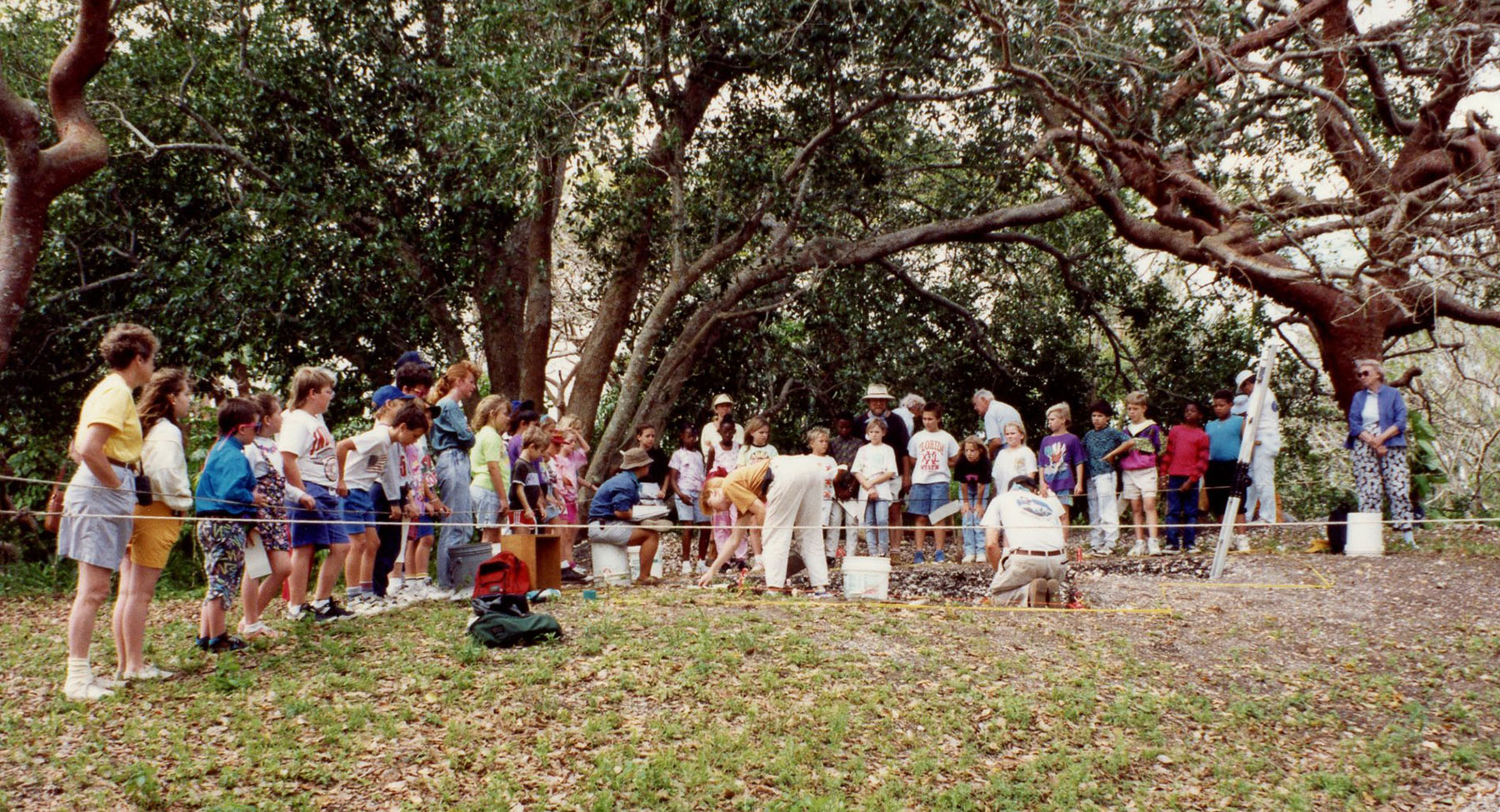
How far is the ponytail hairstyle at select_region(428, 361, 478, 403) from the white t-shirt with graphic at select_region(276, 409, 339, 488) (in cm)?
117

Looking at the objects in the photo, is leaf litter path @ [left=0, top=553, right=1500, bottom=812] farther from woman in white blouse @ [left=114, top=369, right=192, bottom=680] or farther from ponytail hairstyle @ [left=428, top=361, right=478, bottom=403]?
ponytail hairstyle @ [left=428, top=361, right=478, bottom=403]

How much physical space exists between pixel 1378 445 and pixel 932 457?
384 cm

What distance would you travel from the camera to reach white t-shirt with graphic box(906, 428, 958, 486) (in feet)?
34.9

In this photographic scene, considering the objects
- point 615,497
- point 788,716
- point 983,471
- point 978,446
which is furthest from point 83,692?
point 983,471

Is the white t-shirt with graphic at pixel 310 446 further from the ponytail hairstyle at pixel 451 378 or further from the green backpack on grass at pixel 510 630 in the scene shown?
the green backpack on grass at pixel 510 630

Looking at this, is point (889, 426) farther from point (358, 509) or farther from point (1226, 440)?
point (358, 509)

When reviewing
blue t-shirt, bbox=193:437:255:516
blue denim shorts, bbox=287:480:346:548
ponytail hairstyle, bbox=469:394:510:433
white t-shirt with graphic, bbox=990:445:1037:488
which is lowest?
blue denim shorts, bbox=287:480:346:548

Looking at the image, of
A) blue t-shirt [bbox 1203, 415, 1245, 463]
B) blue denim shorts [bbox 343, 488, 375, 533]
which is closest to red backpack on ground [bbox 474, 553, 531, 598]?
blue denim shorts [bbox 343, 488, 375, 533]

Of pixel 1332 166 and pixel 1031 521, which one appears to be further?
pixel 1332 166

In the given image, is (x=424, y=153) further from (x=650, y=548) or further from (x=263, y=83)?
(x=650, y=548)

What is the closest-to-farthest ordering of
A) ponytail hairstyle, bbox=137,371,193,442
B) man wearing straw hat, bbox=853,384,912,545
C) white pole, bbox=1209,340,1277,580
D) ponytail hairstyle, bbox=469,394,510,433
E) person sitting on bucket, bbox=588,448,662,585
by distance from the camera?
ponytail hairstyle, bbox=137,371,193,442
ponytail hairstyle, bbox=469,394,510,433
white pole, bbox=1209,340,1277,580
person sitting on bucket, bbox=588,448,662,585
man wearing straw hat, bbox=853,384,912,545

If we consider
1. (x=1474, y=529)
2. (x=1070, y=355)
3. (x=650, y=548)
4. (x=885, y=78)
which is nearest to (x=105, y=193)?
(x=650, y=548)

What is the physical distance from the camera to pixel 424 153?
473 inches

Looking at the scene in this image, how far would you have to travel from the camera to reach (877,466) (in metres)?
10.5
